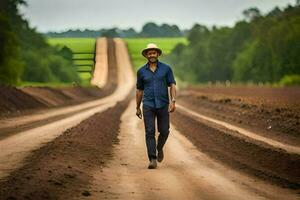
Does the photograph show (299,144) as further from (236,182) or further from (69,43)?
(69,43)

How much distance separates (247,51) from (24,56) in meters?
48.3

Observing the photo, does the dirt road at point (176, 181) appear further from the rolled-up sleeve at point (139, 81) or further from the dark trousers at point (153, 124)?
the rolled-up sleeve at point (139, 81)

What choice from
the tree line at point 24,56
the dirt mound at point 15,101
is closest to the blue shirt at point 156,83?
the dirt mound at point 15,101

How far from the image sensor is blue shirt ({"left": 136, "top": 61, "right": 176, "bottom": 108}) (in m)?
15.4

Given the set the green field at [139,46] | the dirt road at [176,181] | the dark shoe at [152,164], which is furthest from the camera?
the green field at [139,46]

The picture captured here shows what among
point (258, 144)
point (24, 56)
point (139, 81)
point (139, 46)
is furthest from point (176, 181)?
point (24, 56)

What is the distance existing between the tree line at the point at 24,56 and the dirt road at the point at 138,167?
3481cm

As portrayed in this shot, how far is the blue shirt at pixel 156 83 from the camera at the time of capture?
15.4 meters

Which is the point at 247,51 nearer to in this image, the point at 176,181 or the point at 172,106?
the point at 172,106

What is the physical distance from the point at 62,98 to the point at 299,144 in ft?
139

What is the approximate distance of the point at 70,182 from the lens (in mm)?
12023

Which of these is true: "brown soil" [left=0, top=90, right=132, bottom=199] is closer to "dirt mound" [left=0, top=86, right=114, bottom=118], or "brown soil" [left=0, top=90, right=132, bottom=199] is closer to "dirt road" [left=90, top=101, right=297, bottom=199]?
"dirt road" [left=90, top=101, right=297, bottom=199]

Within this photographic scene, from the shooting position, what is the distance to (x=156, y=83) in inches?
606

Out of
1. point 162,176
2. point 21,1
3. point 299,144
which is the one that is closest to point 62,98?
point 21,1
